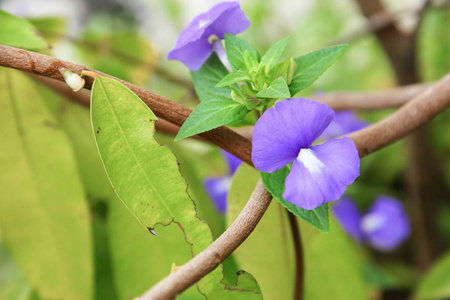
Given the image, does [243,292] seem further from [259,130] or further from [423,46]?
[423,46]

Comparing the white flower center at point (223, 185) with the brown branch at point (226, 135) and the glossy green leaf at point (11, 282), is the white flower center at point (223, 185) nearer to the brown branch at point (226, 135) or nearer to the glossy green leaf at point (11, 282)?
the glossy green leaf at point (11, 282)

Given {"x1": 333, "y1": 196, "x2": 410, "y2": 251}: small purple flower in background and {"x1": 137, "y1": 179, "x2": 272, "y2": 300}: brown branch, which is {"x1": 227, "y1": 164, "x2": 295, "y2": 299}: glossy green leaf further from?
{"x1": 333, "y1": 196, "x2": 410, "y2": 251}: small purple flower in background

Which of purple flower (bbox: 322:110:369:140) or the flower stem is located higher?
the flower stem

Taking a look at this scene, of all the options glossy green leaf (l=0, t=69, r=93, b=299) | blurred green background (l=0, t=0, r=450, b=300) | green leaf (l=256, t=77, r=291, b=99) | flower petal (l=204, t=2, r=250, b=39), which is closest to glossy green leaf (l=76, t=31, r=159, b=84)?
blurred green background (l=0, t=0, r=450, b=300)

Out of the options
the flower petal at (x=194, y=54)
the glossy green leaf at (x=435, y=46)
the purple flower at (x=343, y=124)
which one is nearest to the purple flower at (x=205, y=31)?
the flower petal at (x=194, y=54)

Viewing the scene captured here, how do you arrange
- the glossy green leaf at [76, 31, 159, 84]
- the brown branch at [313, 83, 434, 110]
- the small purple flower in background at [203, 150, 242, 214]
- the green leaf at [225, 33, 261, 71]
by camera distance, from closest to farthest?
1. the green leaf at [225, 33, 261, 71]
2. the brown branch at [313, 83, 434, 110]
3. the small purple flower in background at [203, 150, 242, 214]
4. the glossy green leaf at [76, 31, 159, 84]

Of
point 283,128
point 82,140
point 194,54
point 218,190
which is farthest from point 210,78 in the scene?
point 218,190

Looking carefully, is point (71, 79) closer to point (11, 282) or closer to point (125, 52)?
point (11, 282)
